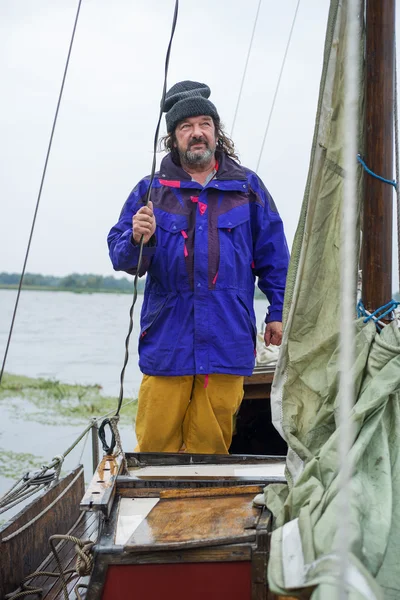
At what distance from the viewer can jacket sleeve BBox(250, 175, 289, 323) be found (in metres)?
3.70

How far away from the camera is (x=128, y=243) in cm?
341

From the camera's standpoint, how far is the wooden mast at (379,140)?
8.07 ft

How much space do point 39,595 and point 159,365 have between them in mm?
1200

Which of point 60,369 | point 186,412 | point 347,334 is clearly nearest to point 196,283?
point 186,412

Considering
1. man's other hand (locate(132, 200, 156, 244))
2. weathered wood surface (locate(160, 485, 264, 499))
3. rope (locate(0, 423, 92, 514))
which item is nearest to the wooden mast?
weathered wood surface (locate(160, 485, 264, 499))

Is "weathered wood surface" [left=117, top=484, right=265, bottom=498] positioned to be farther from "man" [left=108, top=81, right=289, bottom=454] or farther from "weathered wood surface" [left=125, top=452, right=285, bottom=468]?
"man" [left=108, top=81, right=289, bottom=454]

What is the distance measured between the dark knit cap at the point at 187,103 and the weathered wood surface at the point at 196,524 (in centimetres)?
207

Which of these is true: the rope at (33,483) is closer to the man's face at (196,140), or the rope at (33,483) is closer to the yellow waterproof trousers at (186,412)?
the yellow waterproof trousers at (186,412)

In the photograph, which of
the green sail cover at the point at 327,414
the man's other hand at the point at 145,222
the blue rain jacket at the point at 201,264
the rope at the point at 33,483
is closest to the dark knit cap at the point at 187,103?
the blue rain jacket at the point at 201,264

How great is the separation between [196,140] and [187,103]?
0.21m

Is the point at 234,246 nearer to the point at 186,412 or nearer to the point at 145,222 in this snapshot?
the point at 145,222

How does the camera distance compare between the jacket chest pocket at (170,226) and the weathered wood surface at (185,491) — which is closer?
the weathered wood surface at (185,491)

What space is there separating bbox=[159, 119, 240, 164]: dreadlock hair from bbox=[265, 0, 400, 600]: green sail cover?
1.45m

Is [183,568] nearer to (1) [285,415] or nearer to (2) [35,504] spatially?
(1) [285,415]
